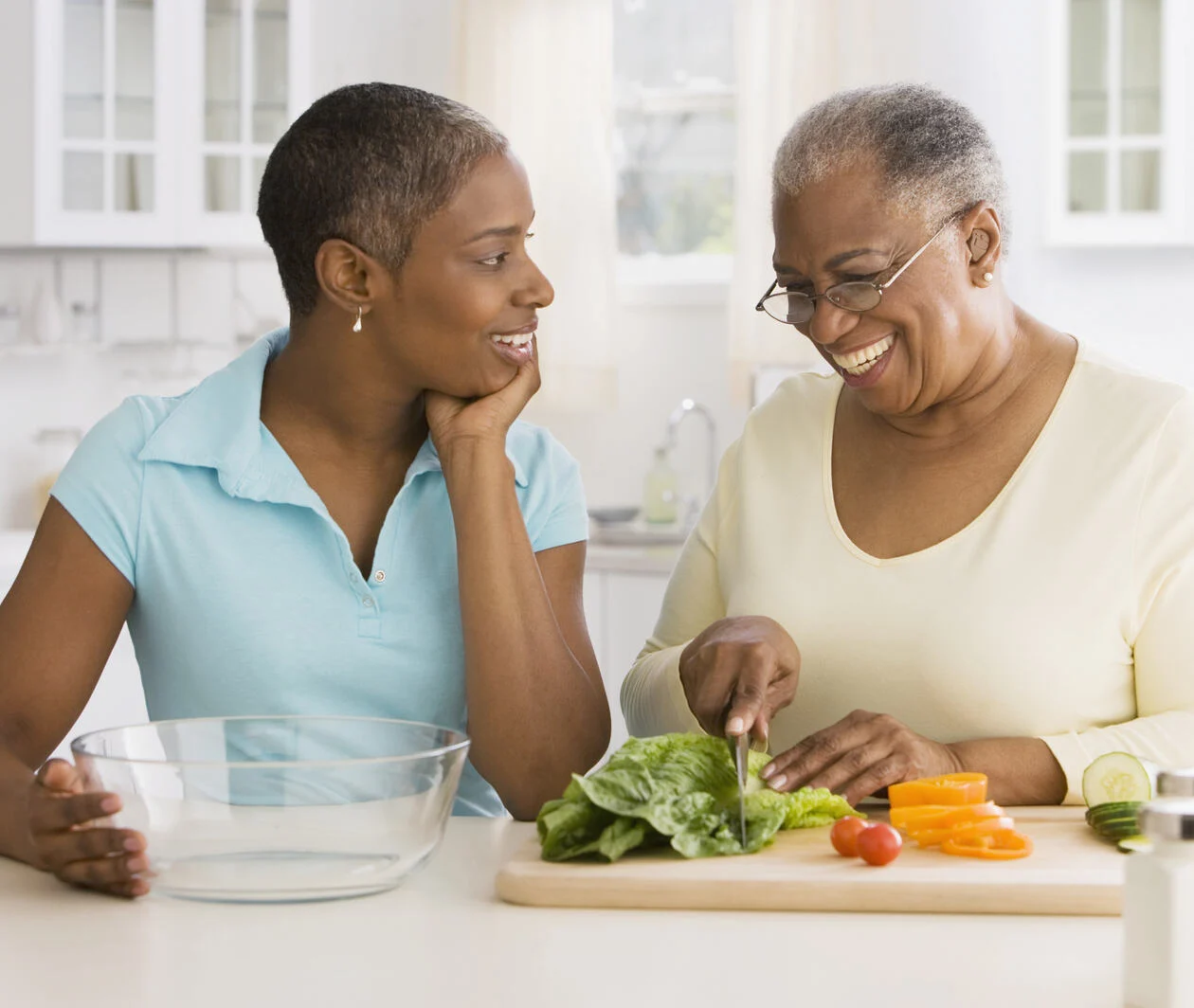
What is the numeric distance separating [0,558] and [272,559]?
2.30 meters

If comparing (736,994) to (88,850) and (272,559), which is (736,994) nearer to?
(88,850)

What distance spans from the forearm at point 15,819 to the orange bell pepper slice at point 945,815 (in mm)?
739

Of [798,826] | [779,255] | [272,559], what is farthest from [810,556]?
[272,559]

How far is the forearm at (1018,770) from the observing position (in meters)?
1.55

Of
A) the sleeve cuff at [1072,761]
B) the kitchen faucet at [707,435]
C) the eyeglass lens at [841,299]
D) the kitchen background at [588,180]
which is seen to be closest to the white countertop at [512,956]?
the sleeve cuff at [1072,761]

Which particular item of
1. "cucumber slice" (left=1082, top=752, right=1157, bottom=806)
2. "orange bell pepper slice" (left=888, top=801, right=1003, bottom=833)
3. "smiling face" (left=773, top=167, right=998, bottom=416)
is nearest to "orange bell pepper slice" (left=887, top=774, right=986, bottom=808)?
"orange bell pepper slice" (left=888, top=801, right=1003, bottom=833)

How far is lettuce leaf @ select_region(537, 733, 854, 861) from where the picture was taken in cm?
129

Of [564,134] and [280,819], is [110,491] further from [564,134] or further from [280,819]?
[564,134]

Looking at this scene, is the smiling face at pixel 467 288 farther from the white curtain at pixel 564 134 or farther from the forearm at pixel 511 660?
the white curtain at pixel 564 134

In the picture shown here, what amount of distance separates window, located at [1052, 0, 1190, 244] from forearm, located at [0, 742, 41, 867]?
3.58 meters

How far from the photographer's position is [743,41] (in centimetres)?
439

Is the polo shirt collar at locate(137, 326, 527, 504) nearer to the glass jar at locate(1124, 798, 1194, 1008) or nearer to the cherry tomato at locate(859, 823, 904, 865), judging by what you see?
the cherry tomato at locate(859, 823, 904, 865)

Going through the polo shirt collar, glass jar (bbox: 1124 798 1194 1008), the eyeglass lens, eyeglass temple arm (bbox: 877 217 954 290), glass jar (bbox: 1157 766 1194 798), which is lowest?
glass jar (bbox: 1124 798 1194 1008)

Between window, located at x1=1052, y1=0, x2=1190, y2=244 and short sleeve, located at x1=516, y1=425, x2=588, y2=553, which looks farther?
window, located at x1=1052, y1=0, x2=1190, y2=244
